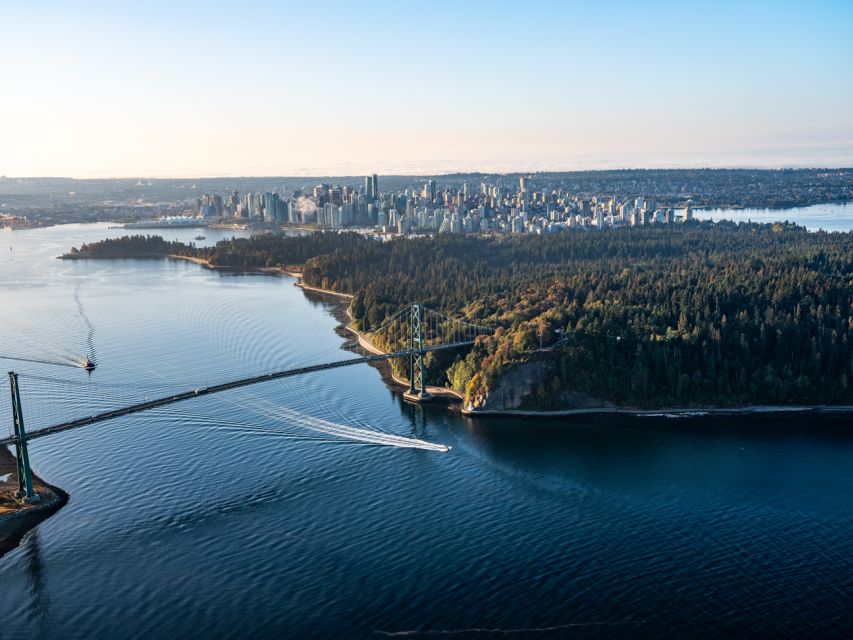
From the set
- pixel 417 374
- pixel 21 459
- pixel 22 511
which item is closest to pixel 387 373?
pixel 417 374

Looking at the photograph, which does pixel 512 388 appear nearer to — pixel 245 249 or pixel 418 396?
pixel 418 396

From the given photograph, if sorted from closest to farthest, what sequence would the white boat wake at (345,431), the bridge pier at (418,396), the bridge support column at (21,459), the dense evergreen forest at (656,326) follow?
the bridge support column at (21,459)
the white boat wake at (345,431)
the dense evergreen forest at (656,326)
the bridge pier at (418,396)

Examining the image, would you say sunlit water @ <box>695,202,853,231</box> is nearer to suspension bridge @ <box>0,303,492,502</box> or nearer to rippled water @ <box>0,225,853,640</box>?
suspension bridge @ <box>0,303,492,502</box>

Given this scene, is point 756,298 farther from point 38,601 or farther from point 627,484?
point 38,601

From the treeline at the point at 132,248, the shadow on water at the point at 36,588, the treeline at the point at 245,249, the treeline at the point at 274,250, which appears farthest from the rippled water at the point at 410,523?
the treeline at the point at 132,248

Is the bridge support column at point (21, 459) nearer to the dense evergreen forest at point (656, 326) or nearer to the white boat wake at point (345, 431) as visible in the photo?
the white boat wake at point (345, 431)

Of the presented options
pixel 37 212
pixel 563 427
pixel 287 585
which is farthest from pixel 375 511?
pixel 37 212

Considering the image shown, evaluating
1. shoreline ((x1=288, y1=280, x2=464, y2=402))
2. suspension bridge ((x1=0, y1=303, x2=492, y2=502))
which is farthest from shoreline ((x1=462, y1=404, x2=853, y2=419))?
suspension bridge ((x1=0, y1=303, x2=492, y2=502))
